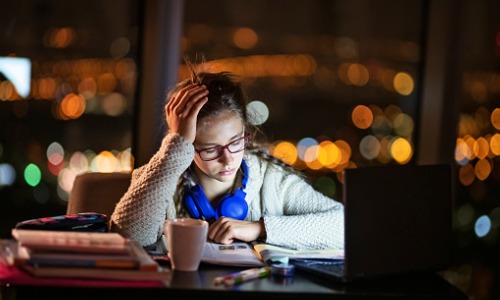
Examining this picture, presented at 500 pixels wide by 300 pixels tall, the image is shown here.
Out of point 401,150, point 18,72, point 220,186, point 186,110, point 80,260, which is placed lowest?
point 80,260

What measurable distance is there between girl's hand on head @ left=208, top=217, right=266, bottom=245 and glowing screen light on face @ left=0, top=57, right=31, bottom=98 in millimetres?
1535

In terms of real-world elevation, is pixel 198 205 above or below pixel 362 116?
below

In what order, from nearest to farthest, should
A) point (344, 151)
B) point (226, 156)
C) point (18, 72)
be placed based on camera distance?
point (226, 156) → point (18, 72) → point (344, 151)

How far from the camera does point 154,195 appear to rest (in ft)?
6.85

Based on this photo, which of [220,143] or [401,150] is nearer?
[220,143]

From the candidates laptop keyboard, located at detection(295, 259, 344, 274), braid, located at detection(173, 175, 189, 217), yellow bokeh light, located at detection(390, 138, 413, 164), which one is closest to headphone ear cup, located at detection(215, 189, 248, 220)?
braid, located at detection(173, 175, 189, 217)

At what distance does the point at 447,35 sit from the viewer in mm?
3449

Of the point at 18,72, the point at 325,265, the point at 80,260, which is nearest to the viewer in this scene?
the point at 80,260

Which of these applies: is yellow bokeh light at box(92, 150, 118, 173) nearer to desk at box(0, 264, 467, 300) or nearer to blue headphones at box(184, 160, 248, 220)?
blue headphones at box(184, 160, 248, 220)

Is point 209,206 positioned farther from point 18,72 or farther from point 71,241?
point 18,72

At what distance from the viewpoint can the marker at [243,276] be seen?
1684 mm

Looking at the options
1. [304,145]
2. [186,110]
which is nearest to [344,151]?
[304,145]

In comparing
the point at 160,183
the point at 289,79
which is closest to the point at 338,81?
the point at 289,79

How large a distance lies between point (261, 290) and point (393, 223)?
359 millimetres
